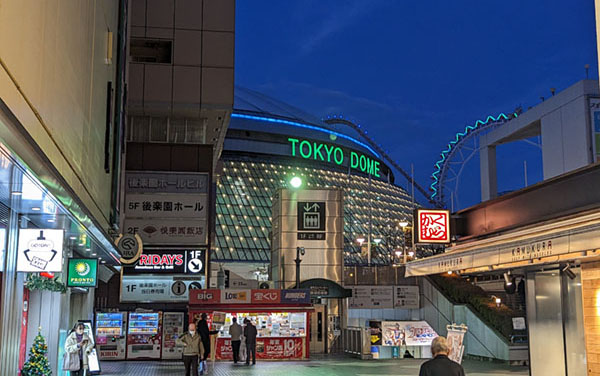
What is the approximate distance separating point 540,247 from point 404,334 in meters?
17.1

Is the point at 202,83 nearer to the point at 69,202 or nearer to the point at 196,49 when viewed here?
the point at 196,49

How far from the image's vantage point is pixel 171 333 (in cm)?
2848

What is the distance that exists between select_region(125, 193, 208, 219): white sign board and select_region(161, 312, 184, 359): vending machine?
4171 mm

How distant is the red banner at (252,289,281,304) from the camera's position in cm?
2745

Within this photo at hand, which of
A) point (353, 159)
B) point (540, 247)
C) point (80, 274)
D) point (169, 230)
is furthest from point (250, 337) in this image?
point (353, 159)

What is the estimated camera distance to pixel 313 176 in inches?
2987

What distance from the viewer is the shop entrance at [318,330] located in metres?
30.4

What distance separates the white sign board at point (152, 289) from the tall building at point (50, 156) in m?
9.35

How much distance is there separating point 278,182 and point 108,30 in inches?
2105

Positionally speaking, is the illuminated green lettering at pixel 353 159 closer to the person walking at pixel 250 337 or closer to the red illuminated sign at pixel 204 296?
the red illuminated sign at pixel 204 296

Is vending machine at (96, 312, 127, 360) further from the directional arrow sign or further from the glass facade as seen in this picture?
the glass facade

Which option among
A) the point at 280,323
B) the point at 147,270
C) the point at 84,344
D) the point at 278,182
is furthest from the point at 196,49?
the point at 278,182

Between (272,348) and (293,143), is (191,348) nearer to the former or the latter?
(272,348)

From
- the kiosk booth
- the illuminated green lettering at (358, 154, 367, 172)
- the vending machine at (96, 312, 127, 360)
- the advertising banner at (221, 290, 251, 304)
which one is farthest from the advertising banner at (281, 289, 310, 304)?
the illuminated green lettering at (358, 154, 367, 172)
